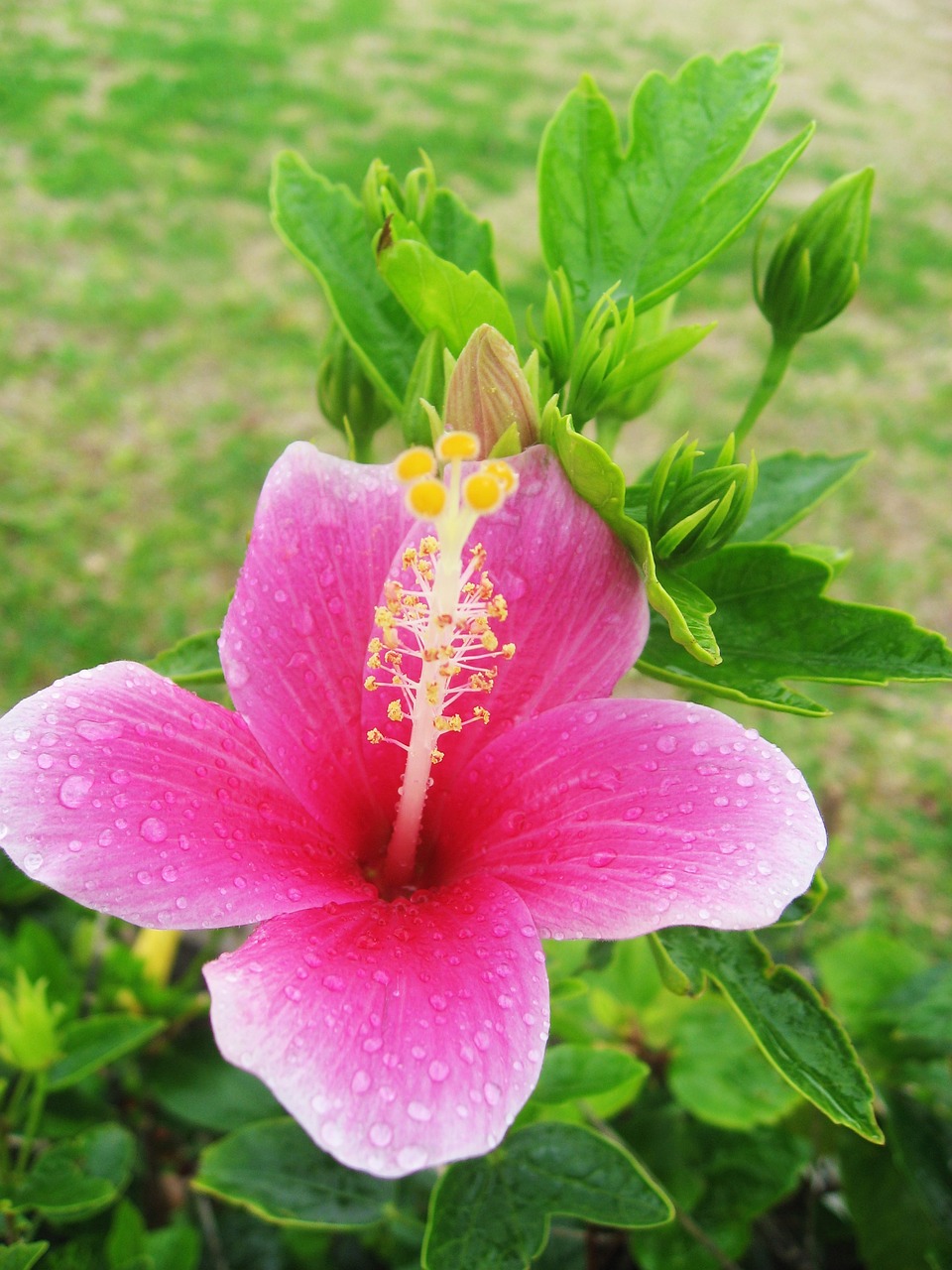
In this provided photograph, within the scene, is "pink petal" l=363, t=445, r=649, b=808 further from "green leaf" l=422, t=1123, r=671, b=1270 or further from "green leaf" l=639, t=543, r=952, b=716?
"green leaf" l=422, t=1123, r=671, b=1270

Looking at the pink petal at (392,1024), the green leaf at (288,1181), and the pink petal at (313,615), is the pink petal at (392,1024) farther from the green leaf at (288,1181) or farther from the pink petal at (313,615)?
the green leaf at (288,1181)

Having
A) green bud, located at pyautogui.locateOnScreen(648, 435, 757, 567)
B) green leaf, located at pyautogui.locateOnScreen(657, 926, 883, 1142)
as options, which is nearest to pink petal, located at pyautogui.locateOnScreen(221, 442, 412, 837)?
green bud, located at pyautogui.locateOnScreen(648, 435, 757, 567)

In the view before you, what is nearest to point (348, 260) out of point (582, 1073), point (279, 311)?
point (582, 1073)

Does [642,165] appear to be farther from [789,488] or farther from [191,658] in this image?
[191,658]

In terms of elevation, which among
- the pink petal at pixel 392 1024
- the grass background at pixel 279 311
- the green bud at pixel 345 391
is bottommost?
the grass background at pixel 279 311

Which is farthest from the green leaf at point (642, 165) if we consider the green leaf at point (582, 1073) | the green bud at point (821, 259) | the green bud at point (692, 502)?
the green leaf at point (582, 1073)

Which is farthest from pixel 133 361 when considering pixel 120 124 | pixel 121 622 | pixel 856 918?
pixel 856 918

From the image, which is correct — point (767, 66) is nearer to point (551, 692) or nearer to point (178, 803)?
point (551, 692)
